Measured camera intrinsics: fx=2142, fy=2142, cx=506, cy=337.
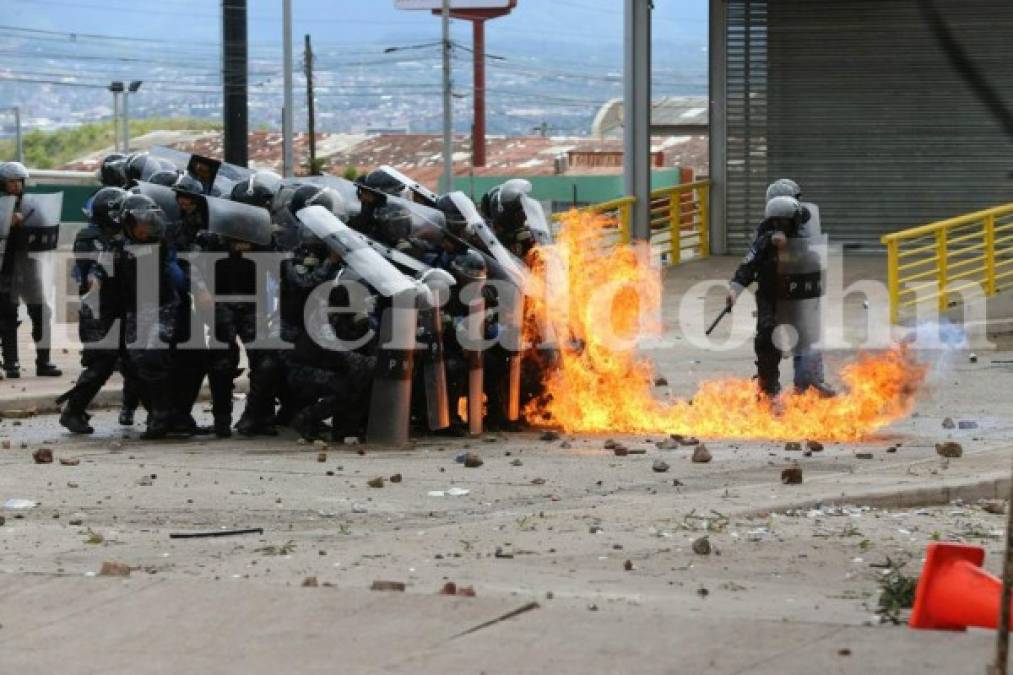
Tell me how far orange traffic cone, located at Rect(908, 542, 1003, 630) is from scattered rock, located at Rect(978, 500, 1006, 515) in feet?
11.4

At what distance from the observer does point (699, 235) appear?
29.4 m

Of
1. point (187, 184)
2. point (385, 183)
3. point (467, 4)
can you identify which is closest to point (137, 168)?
point (187, 184)

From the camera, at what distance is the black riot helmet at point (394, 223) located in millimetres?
14367

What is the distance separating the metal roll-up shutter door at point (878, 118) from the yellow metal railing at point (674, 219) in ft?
3.85

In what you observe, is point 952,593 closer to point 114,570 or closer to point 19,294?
point 114,570

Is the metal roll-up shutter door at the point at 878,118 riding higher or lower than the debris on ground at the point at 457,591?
higher

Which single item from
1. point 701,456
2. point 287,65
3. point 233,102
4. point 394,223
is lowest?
point 701,456

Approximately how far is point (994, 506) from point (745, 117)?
59.3 feet

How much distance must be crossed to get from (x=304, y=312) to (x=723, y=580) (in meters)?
5.91

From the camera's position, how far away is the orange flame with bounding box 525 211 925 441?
14508 mm

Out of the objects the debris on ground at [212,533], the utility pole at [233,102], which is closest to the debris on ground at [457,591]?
the debris on ground at [212,533]

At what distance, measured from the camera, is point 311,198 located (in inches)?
570

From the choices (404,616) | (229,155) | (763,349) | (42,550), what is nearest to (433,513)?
(42,550)

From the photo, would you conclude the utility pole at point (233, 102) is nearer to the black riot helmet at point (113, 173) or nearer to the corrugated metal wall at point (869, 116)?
the corrugated metal wall at point (869, 116)
